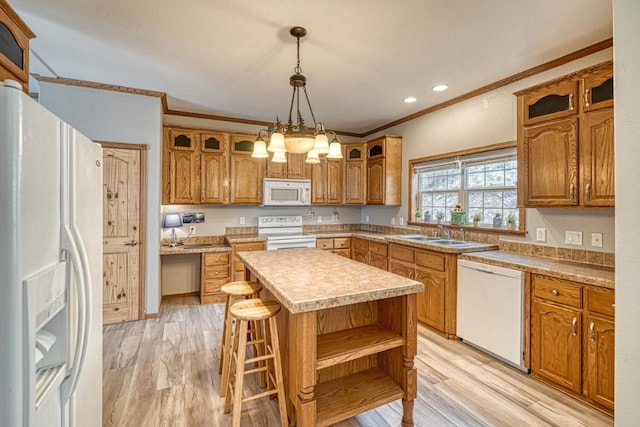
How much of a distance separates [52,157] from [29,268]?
1.18ft

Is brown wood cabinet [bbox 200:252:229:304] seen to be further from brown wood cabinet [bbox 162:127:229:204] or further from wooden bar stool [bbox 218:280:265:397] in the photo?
wooden bar stool [bbox 218:280:265:397]

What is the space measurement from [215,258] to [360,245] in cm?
216

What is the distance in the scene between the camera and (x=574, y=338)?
213cm

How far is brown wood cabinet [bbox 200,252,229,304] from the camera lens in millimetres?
4148

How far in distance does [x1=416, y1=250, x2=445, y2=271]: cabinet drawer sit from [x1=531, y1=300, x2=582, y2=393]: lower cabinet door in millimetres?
900

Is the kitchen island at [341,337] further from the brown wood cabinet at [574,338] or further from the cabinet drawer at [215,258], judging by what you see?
the cabinet drawer at [215,258]

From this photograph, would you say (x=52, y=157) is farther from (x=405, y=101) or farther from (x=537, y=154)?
(x=405, y=101)

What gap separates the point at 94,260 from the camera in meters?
1.38

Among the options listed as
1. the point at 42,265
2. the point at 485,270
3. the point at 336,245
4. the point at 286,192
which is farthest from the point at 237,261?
the point at 42,265

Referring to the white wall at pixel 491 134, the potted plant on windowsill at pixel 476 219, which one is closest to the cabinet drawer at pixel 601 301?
the white wall at pixel 491 134

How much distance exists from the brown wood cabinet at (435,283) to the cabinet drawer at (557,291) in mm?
752

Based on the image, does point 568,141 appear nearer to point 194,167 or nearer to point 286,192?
point 286,192

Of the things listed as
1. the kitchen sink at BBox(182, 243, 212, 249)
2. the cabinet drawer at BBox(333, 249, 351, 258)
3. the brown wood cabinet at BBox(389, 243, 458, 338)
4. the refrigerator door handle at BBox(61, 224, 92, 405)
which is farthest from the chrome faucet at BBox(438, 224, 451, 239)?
the refrigerator door handle at BBox(61, 224, 92, 405)

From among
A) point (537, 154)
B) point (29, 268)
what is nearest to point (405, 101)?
point (537, 154)
